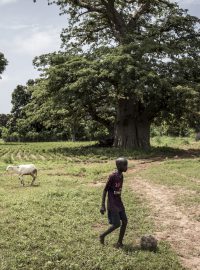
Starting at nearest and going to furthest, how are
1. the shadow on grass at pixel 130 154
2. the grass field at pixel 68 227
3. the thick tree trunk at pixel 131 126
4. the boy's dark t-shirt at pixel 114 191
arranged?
1. the grass field at pixel 68 227
2. the boy's dark t-shirt at pixel 114 191
3. the shadow on grass at pixel 130 154
4. the thick tree trunk at pixel 131 126

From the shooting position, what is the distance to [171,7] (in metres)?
33.5

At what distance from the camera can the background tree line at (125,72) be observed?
27688mm

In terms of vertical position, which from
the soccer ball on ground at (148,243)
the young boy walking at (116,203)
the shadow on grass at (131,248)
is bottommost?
the shadow on grass at (131,248)

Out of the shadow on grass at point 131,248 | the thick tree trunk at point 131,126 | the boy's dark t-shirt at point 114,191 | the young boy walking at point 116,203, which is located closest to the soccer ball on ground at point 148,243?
the shadow on grass at point 131,248

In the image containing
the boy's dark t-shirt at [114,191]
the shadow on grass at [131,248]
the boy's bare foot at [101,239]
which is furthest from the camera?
the boy's bare foot at [101,239]

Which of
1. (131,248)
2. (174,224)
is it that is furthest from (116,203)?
(174,224)

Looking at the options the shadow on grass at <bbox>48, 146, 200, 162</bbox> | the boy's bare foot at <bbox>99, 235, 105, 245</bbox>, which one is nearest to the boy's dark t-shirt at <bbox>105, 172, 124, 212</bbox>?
the boy's bare foot at <bbox>99, 235, 105, 245</bbox>

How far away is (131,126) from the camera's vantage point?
32469 mm

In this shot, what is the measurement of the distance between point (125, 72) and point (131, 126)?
246 inches

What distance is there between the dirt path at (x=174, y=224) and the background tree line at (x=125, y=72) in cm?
1220

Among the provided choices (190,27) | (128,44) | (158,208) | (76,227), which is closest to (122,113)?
(128,44)

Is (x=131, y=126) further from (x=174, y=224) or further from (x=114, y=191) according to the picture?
(x=114, y=191)

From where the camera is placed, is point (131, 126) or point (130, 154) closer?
point (130, 154)

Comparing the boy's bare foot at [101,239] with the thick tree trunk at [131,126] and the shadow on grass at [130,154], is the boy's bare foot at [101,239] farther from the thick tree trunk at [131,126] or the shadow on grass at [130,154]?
the thick tree trunk at [131,126]
